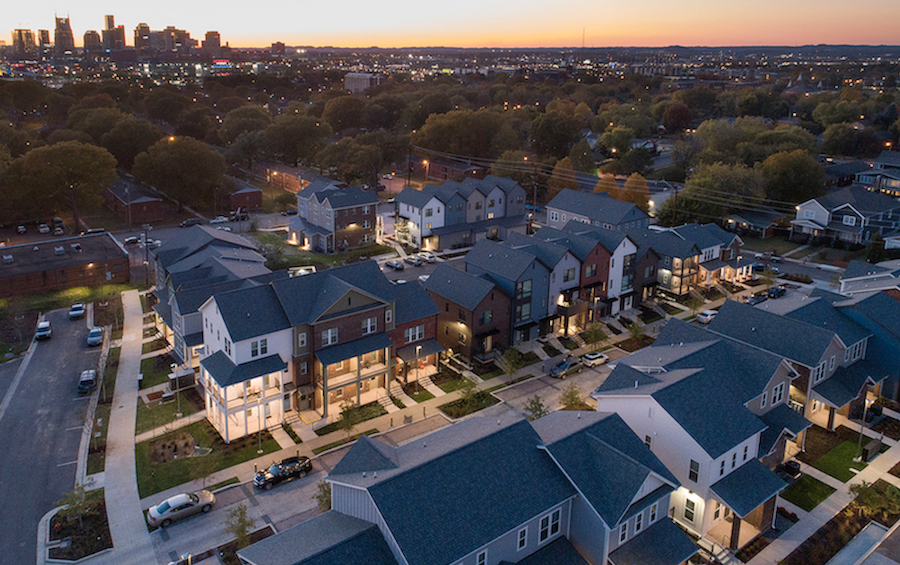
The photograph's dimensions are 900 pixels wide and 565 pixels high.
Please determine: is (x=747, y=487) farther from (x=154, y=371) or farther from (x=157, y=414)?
(x=154, y=371)

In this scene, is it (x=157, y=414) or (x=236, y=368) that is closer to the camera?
(x=236, y=368)

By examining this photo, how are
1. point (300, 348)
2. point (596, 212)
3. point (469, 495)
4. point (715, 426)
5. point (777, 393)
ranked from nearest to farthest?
point (469, 495) → point (715, 426) → point (777, 393) → point (300, 348) → point (596, 212)

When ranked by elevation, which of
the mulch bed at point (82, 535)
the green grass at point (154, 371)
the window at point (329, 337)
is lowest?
the mulch bed at point (82, 535)

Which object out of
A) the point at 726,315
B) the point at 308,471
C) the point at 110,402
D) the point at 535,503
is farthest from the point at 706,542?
the point at 110,402

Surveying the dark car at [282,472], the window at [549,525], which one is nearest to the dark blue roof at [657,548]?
the window at [549,525]

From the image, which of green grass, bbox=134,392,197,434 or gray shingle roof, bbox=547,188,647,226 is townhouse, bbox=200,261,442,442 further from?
gray shingle roof, bbox=547,188,647,226

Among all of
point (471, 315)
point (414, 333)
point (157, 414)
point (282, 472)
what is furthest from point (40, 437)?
point (471, 315)

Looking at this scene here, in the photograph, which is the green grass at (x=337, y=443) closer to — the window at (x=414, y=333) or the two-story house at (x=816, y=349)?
the window at (x=414, y=333)

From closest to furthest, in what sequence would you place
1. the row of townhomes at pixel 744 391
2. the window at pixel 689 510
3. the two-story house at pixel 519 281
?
the row of townhomes at pixel 744 391, the window at pixel 689 510, the two-story house at pixel 519 281
